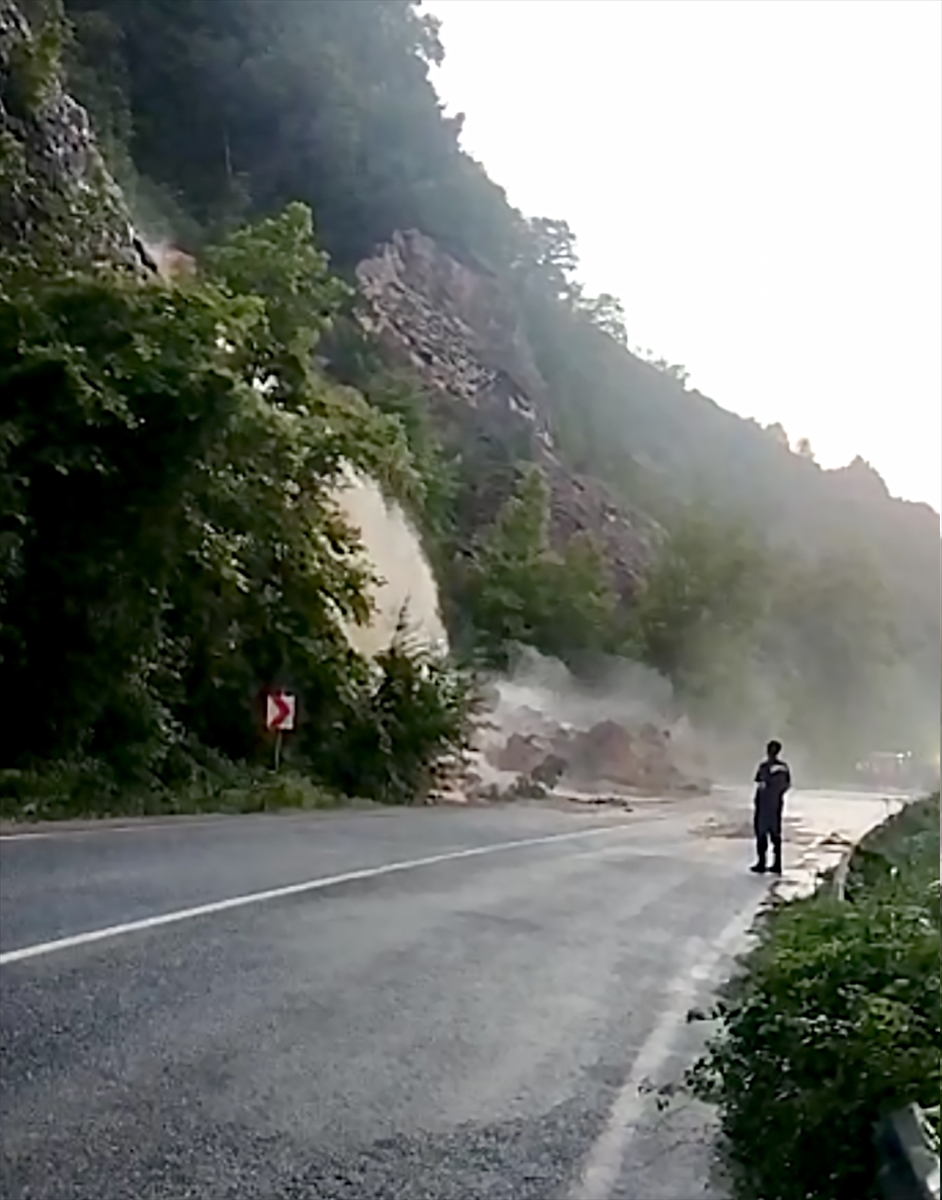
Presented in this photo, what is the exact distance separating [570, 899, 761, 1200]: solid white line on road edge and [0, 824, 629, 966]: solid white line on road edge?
284cm

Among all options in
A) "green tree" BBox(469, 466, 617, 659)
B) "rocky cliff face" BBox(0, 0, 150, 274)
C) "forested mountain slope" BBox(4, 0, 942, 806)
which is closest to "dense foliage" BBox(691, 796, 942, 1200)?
"forested mountain slope" BBox(4, 0, 942, 806)

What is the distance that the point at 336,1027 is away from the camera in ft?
26.6

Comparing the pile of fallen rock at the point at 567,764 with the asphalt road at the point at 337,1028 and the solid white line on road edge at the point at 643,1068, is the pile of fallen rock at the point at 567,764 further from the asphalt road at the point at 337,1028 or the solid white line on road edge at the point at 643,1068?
the solid white line on road edge at the point at 643,1068

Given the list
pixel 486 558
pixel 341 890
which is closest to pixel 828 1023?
pixel 341 890

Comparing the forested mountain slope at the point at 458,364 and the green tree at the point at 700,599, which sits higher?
the forested mountain slope at the point at 458,364

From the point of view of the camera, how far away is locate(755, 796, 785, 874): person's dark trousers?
19578mm

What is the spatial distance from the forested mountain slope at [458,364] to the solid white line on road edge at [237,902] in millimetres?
4049

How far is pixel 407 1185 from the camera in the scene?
5.62 metres

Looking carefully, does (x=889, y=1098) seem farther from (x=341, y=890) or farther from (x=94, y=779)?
(x=94, y=779)

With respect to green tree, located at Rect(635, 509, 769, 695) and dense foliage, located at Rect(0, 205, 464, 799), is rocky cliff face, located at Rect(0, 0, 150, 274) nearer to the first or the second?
dense foliage, located at Rect(0, 205, 464, 799)

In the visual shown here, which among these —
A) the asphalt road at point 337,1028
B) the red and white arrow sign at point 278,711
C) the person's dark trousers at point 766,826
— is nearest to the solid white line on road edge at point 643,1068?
the asphalt road at point 337,1028

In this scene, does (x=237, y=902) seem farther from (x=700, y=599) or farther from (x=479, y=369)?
(x=479, y=369)

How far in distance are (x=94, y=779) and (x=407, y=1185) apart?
1737cm

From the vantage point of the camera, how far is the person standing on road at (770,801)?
19.4 m
